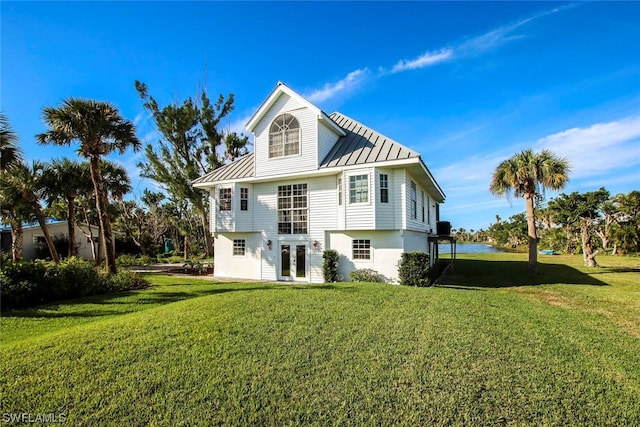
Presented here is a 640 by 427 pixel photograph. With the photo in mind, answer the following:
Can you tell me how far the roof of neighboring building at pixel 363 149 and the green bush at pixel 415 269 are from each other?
4.10 m

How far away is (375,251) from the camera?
13477 mm

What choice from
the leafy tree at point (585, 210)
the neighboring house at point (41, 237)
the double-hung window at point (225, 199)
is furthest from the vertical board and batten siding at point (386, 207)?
the neighboring house at point (41, 237)

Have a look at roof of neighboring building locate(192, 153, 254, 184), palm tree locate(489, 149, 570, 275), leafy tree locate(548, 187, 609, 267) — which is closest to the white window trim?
roof of neighboring building locate(192, 153, 254, 184)

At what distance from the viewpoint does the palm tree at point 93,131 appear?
1299 centimetres

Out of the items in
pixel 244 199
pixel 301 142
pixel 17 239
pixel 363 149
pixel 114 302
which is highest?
pixel 301 142

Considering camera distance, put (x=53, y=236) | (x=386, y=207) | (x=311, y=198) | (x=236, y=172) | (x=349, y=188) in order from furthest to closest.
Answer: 1. (x=53, y=236)
2. (x=236, y=172)
3. (x=311, y=198)
4. (x=349, y=188)
5. (x=386, y=207)

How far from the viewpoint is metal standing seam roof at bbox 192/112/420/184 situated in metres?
13.1

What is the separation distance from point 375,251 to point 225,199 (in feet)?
28.0

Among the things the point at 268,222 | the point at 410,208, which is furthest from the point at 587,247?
the point at 268,222

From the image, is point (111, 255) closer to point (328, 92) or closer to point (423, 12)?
point (328, 92)

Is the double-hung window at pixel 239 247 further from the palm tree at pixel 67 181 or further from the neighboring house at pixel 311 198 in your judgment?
the palm tree at pixel 67 181

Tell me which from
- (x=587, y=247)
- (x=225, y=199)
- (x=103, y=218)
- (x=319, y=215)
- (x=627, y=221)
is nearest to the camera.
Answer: (x=103, y=218)

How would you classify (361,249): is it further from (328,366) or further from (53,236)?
(53,236)

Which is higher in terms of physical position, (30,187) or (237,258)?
(30,187)
